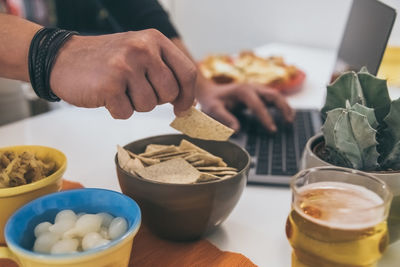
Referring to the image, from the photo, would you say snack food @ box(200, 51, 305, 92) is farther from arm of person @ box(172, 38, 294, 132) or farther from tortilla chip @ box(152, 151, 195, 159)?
tortilla chip @ box(152, 151, 195, 159)

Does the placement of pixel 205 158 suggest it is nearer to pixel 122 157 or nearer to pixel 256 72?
pixel 122 157

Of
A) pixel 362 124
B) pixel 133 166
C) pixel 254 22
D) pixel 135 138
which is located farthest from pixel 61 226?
pixel 254 22

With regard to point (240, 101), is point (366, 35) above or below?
above

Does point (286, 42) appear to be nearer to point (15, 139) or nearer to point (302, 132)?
point (302, 132)

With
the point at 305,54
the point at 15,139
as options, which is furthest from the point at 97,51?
the point at 305,54

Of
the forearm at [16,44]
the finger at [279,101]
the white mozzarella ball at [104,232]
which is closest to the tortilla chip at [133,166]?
the white mozzarella ball at [104,232]

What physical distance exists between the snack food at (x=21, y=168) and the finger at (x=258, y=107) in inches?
22.4

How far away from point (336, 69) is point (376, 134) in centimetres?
70

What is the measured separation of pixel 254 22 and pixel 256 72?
105 centimetres

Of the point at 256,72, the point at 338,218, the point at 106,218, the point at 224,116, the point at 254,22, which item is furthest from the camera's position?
the point at 254,22

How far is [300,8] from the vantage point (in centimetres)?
222

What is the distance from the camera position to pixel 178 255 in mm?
616

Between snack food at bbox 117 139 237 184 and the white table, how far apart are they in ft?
0.35

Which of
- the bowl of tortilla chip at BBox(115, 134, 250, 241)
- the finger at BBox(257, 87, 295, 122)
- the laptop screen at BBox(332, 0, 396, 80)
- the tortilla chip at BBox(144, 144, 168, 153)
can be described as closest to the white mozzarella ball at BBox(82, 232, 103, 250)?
the bowl of tortilla chip at BBox(115, 134, 250, 241)
